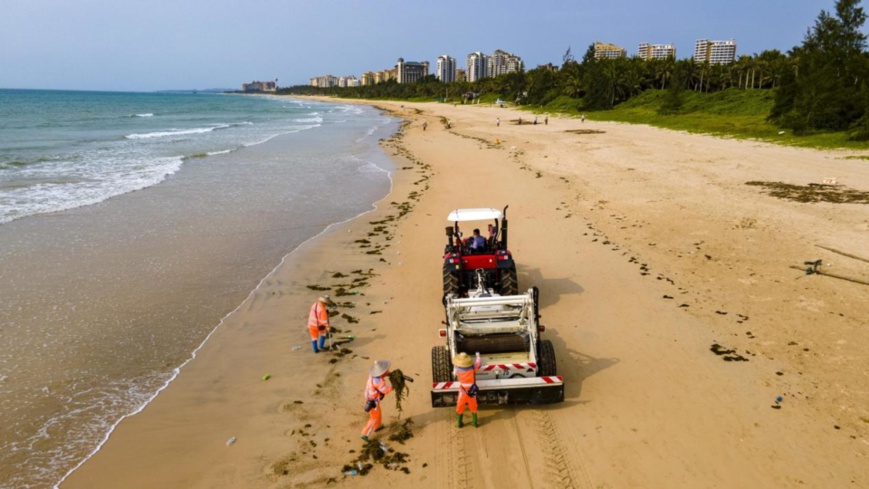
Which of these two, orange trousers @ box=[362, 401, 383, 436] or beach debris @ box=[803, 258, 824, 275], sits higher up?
beach debris @ box=[803, 258, 824, 275]

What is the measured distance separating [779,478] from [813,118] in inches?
1549

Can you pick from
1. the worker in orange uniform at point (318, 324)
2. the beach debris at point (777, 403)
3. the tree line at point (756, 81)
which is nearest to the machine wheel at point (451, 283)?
the worker in orange uniform at point (318, 324)

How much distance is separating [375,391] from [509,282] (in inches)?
165

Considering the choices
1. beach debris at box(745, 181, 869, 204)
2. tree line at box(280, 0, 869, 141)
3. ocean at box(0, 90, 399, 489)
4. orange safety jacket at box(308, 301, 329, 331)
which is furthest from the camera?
tree line at box(280, 0, 869, 141)

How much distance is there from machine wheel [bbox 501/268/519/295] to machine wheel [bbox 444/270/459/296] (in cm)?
90

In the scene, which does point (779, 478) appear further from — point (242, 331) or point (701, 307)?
point (242, 331)

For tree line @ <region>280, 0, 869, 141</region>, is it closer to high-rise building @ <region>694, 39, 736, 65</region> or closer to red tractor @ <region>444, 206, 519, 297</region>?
red tractor @ <region>444, 206, 519, 297</region>

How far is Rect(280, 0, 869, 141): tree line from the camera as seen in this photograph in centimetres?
3594

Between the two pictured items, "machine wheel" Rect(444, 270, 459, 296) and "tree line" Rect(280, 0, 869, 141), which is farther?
"tree line" Rect(280, 0, 869, 141)

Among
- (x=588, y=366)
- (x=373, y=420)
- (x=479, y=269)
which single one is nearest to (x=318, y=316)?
(x=373, y=420)

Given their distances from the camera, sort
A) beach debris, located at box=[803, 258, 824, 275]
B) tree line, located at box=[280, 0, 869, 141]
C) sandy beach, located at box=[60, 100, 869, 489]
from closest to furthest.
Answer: sandy beach, located at box=[60, 100, 869, 489], beach debris, located at box=[803, 258, 824, 275], tree line, located at box=[280, 0, 869, 141]

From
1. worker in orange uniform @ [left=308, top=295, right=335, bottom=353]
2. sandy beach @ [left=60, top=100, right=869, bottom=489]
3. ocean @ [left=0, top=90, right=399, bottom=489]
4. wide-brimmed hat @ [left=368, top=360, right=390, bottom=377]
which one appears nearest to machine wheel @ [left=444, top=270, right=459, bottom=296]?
sandy beach @ [left=60, top=100, right=869, bottom=489]

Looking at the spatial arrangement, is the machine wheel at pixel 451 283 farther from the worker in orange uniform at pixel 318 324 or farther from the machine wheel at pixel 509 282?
the worker in orange uniform at pixel 318 324

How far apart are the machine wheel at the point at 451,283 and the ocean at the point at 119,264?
4.70 m
